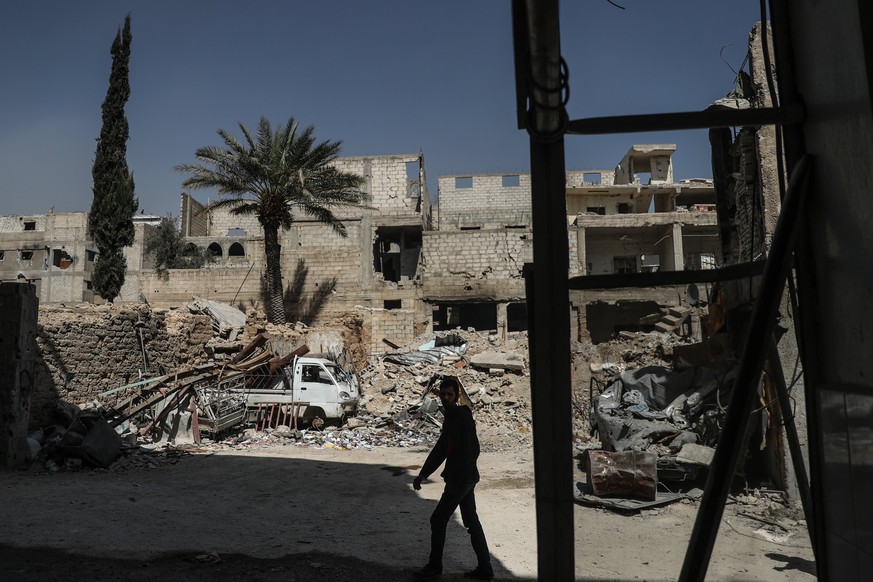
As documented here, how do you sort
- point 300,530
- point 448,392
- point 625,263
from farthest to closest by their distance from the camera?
1. point 625,263
2. point 300,530
3. point 448,392

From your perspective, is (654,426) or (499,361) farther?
(499,361)

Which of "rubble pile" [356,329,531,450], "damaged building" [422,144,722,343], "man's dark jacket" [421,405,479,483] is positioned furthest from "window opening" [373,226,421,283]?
"man's dark jacket" [421,405,479,483]

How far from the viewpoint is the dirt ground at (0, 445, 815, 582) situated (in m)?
2.36

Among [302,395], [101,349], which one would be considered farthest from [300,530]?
[101,349]

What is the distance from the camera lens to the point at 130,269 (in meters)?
35.9

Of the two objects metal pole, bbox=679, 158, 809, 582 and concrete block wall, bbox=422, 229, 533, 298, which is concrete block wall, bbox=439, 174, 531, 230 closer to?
concrete block wall, bbox=422, 229, 533, 298

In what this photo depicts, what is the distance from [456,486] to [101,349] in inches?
498

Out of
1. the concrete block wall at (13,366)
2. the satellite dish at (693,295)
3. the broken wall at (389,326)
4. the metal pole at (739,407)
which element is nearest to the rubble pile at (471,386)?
the broken wall at (389,326)

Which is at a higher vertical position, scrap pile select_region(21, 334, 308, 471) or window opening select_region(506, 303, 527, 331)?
window opening select_region(506, 303, 527, 331)

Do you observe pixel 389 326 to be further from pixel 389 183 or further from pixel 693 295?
pixel 693 295

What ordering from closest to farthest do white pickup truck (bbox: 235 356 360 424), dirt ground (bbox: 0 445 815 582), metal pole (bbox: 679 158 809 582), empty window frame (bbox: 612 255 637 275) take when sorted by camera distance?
metal pole (bbox: 679 158 809 582) → dirt ground (bbox: 0 445 815 582) → white pickup truck (bbox: 235 356 360 424) → empty window frame (bbox: 612 255 637 275)

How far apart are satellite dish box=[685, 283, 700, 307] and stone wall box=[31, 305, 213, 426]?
Result: 39.8 ft

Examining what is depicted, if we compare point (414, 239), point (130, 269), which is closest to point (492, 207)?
point (414, 239)

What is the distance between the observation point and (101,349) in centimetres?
1428
